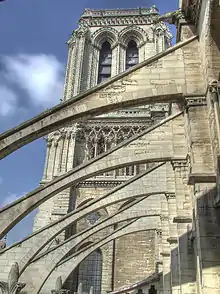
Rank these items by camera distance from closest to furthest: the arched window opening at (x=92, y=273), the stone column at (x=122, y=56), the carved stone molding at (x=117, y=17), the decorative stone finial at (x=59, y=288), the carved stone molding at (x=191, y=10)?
the carved stone molding at (x=191, y=10) < the decorative stone finial at (x=59, y=288) < the arched window opening at (x=92, y=273) < the stone column at (x=122, y=56) < the carved stone molding at (x=117, y=17)

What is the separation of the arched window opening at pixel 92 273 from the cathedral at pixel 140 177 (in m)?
0.05

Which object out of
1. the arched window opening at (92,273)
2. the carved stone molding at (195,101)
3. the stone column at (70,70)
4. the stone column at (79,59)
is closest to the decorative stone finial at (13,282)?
the arched window opening at (92,273)

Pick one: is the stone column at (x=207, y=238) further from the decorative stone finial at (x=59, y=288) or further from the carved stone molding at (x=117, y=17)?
the carved stone molding at (x=117, y=17)

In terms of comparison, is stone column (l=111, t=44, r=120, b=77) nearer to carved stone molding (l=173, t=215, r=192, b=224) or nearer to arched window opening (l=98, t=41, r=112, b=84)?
arched window opening (l=98, t=41, r=112, b=84)

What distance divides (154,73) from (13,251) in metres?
9.07

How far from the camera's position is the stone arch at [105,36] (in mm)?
30995

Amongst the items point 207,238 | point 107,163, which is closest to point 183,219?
point 107,163

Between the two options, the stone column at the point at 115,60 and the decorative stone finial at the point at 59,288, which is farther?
the stone column at the point at 115,60

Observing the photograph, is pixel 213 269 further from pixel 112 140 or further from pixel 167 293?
pixel 112 140

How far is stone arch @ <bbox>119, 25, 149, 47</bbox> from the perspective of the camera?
1215 inches

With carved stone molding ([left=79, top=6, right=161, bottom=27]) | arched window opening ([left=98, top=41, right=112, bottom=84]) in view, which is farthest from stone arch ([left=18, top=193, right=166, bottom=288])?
carved stone molding ([left=79, top=6, right=161, bottom=27])

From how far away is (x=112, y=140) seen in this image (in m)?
23.9

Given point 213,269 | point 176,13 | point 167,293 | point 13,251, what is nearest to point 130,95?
point 176,13

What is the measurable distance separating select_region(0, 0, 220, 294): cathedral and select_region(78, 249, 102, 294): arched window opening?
5cm
